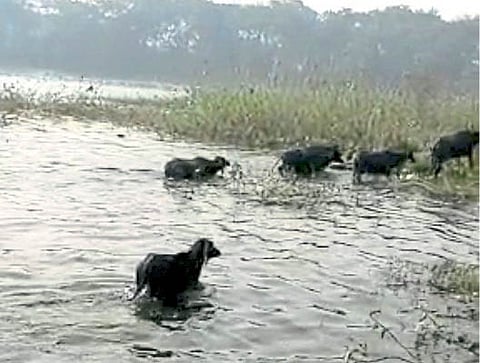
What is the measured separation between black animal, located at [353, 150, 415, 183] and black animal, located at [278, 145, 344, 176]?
22.7 inches

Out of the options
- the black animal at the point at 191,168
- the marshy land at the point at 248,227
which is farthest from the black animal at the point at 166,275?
the black animal at the point at 191,168

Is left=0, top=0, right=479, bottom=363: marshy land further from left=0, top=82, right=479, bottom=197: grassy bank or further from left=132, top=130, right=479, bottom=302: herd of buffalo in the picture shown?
left=132, top=130, right=479, bottom=302: herd of buffalo

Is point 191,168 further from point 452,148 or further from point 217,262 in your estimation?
point 217,262

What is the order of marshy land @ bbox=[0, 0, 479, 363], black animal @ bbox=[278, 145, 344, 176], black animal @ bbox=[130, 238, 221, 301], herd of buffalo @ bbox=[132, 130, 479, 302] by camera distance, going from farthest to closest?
black animal @ bbox=[278, 145, 344, 176] < herd of buffalo @ bbox=[132, 130, 479, 302] < black animal @ bbox=[130, 238, 221, 301] < marshy land @ bbox=[0, 0, 479, 363]

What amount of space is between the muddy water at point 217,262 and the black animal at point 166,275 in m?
0.15

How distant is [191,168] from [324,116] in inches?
241

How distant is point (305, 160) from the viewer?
16.2 m

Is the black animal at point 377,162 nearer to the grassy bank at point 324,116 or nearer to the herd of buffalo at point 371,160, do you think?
the herd of buffalo at point 371,160

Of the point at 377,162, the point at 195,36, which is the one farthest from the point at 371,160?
the point at 195,36

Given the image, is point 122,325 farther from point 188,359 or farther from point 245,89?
point 245,89

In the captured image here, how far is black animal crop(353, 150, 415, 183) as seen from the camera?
16.0m

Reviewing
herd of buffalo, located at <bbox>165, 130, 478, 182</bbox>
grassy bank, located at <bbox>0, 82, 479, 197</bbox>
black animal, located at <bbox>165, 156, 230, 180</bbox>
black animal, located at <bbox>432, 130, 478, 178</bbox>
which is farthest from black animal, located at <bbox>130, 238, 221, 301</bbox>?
grassy bank, located at <bbox>0, 82, 479, 197</bbox>

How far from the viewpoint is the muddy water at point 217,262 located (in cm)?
694

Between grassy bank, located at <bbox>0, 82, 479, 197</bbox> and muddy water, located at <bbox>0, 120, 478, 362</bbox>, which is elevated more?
grassy bank, located at <bbox>0, 82, 479, 197</bbox>
